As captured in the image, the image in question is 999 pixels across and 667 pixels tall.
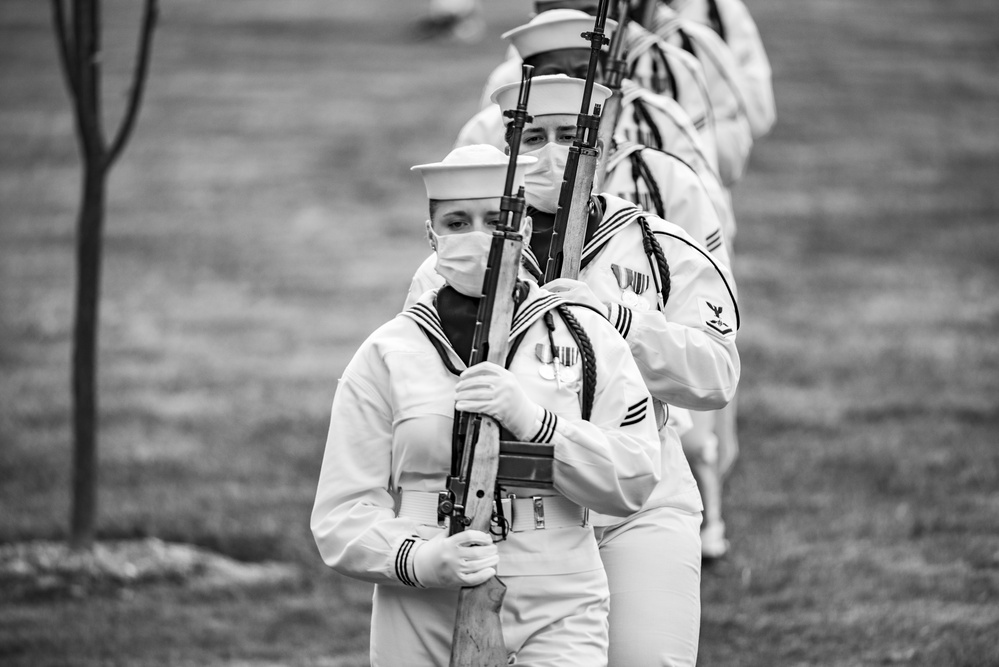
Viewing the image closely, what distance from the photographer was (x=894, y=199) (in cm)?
1916

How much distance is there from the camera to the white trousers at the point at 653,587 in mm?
4809

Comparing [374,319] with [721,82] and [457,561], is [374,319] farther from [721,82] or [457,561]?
[457,561]

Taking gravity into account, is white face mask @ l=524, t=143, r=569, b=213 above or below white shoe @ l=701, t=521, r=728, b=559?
above

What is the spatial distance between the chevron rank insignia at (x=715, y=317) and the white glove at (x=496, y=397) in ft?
4.44

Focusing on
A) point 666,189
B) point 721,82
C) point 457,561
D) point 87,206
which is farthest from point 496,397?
point 87,206

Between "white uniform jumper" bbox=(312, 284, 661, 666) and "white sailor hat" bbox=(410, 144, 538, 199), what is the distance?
349 millimetres

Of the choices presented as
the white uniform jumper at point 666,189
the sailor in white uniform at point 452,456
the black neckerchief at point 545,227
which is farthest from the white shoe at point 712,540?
the sailor in white uniform at point 452,456

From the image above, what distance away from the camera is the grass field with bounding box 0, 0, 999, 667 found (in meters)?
7.82

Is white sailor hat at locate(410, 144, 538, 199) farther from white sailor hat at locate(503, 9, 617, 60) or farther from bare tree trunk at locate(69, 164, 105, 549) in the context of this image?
bare tree trunk at locate(69, 164, 105, 549)

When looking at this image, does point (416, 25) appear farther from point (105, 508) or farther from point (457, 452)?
point (457, 452)

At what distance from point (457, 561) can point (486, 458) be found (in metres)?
0.29

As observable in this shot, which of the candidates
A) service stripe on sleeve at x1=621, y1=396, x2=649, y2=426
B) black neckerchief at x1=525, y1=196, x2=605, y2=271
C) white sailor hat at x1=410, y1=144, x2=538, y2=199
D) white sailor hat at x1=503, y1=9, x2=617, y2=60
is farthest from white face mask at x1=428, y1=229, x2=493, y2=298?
white sailor hat at x1=503, y1=9, x2=617, y2=60

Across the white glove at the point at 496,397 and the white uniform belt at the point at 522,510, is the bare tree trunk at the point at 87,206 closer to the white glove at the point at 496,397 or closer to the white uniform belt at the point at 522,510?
the white uniform belt at the point at 522,510

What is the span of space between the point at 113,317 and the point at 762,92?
8414 mm
